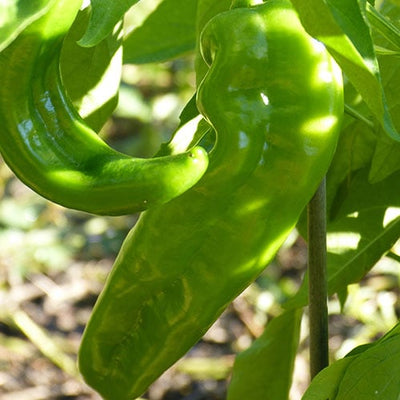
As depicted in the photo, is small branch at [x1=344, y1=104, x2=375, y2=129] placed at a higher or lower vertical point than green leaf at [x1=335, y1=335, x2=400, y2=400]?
higher

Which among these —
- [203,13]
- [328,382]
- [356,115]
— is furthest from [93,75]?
[328,382]

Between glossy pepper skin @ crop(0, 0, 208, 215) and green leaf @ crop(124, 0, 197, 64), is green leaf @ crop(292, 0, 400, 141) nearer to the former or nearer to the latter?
glossy pepper skin @ crop(0, 0, 208, 215)

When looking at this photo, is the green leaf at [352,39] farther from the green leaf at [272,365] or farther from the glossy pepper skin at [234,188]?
the green leaf at [272,365]

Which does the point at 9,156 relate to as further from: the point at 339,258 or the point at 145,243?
the point at 339,258

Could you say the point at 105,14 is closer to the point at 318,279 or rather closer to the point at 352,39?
the point at 352,39

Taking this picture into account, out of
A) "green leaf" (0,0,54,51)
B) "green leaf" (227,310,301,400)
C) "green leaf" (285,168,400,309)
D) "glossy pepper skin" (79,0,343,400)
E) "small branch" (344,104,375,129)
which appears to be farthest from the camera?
"green leaf" (227,310,301,400)

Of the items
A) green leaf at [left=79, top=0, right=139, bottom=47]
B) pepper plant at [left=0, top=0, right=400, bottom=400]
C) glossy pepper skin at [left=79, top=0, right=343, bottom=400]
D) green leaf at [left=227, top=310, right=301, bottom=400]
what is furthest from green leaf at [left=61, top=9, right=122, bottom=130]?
green leaf at [left=227, top=310, right=301, bottom=400]

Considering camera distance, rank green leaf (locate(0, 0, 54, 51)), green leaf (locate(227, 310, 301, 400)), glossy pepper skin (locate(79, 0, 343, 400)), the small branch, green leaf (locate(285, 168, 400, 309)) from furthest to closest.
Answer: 1. green leaf (locate(227, 310, 301, 400))
2. green leaf (locate(285, 168, 400, 309))
3. the small branch
4. glossy pepper skin (locate(79, 0, 343, 400))
5. green leaf (locate(0, 0, 54, 51))
